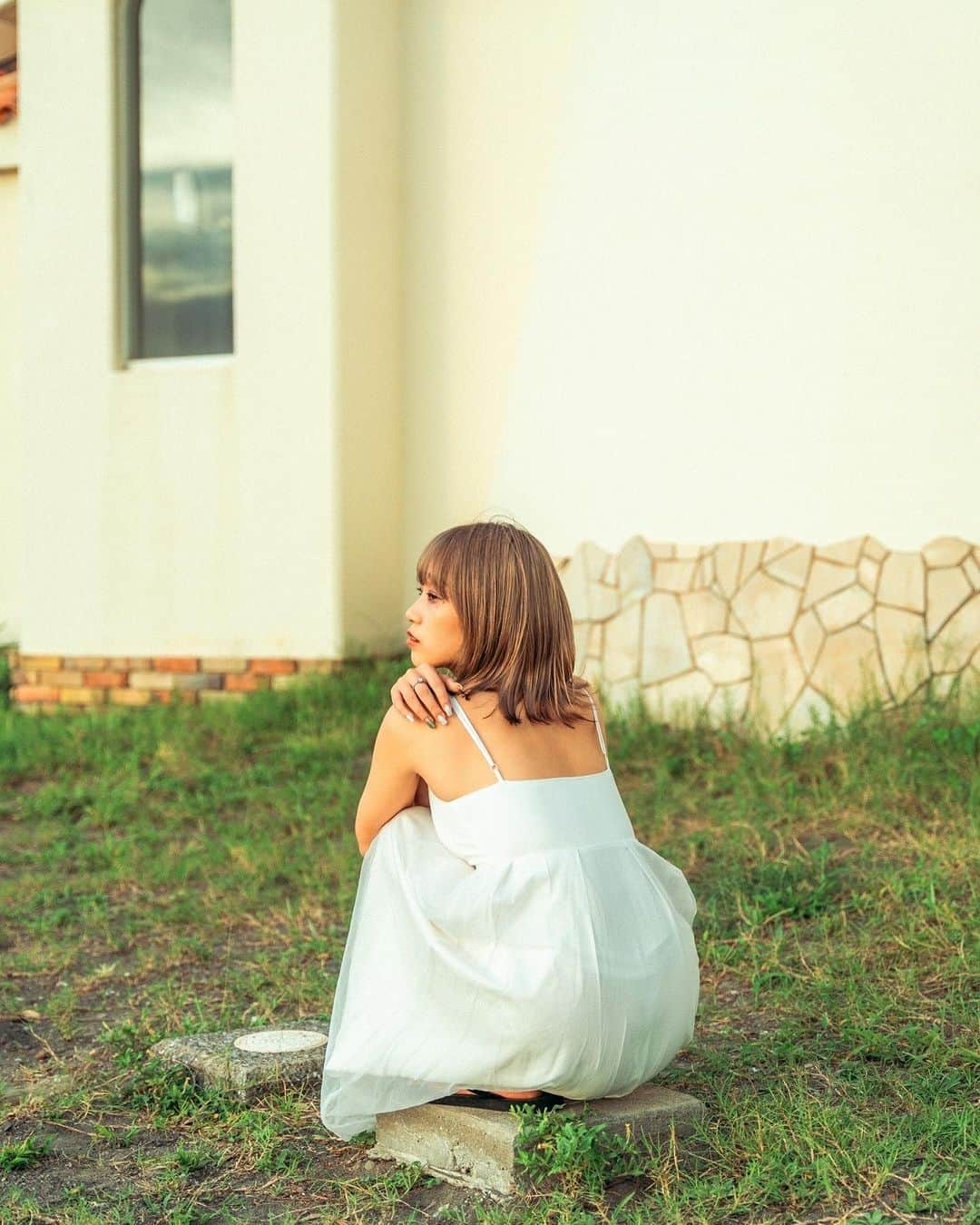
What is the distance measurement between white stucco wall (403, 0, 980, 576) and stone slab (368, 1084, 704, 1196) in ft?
12.3

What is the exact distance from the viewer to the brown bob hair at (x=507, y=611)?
296 centimetres

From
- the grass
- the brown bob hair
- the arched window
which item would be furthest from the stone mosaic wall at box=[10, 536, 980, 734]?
the brown bob hair

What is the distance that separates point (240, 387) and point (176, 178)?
133cm

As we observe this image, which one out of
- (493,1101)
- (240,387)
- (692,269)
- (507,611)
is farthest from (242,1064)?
(240,387)

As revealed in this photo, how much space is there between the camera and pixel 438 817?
2986 mm

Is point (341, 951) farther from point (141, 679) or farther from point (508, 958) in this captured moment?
point (141, 679)

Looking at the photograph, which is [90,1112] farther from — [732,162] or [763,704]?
[732,162]

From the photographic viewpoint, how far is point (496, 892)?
2.82 metres

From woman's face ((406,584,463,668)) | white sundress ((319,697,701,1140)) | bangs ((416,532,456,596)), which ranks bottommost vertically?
white sundress ((319,697,701,1140))

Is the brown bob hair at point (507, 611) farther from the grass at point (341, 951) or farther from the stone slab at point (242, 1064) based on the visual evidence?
the stone slab at point (242, 1064)

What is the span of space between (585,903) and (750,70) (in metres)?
5.02

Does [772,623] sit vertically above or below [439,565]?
below

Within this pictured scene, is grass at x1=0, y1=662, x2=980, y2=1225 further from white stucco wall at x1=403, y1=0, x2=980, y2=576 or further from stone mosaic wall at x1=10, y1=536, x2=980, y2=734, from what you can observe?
white stucco wall at x1=403, y1=0, x2=980, y2=576

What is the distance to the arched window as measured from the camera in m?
8.17
